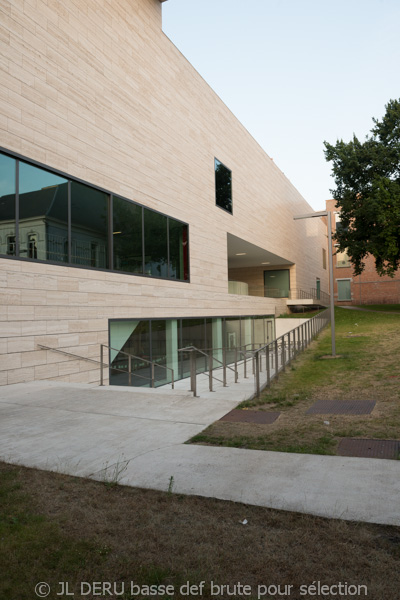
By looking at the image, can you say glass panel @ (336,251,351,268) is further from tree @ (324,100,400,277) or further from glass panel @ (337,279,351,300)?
tree @ (324,100,400,277)

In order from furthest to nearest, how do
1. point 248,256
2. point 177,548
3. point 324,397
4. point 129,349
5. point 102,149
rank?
point 248,256 < point 129,349 < point 102,149 < point 324,397 < point 177,548

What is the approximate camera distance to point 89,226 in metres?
12.6

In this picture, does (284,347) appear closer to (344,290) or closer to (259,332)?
(259,332)

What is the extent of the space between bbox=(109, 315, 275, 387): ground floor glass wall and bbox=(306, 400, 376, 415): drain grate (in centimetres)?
295

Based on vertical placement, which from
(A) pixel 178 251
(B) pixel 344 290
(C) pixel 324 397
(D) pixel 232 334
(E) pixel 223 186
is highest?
(E) pixel 223 186

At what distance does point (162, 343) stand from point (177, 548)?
12913mm

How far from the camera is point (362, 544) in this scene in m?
3.05

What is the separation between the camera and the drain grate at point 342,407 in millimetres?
7964

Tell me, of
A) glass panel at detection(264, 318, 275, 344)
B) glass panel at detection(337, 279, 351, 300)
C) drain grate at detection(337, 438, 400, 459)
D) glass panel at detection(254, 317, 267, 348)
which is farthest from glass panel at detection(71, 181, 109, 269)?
glass panel at detection(337, 279, 351, 300)

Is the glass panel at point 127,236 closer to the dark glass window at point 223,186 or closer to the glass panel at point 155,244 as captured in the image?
the glass panel at point 155,244

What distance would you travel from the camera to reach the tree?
1140 inches

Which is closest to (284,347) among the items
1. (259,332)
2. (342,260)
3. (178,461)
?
(178,461)

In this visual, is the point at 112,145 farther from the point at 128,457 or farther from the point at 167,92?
the point at 128,457

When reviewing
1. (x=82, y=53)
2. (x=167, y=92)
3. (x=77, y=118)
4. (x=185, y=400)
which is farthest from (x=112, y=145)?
(x=185, y=400)
